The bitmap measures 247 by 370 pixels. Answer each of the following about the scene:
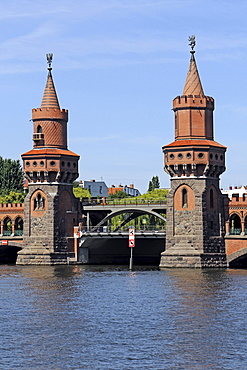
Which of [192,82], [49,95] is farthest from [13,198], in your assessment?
[192,82]

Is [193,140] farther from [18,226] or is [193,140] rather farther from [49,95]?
[18,226]

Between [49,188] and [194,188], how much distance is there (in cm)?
2186

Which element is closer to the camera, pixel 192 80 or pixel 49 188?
pixel 192 80

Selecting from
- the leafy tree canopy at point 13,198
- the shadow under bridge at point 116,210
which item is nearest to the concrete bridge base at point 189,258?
the shadow under bridge at point 116,210

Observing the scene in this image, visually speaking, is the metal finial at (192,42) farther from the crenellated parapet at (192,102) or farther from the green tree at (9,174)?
the green tree at (9,174)

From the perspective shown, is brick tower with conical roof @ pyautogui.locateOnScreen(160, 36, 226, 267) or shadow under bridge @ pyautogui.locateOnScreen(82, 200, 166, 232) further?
shadow under bridge @ pyautogui.locateOnScreen(82, 200, 166, 232)

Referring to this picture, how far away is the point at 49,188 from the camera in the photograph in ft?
406

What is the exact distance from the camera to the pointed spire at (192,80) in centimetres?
11600

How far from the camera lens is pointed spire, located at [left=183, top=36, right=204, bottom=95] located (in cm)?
11600

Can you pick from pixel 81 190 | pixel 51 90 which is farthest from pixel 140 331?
pixel 81 190

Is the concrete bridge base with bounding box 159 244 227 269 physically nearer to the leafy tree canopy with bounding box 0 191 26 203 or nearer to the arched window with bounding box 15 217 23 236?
the arched window with bounding box 15 217 23 236

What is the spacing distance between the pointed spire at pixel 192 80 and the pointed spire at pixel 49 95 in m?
20.2

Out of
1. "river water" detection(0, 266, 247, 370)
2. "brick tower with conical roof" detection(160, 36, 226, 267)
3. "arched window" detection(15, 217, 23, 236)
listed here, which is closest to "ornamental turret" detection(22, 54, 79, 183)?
"arched window" detection(15, 217, 23, 236)

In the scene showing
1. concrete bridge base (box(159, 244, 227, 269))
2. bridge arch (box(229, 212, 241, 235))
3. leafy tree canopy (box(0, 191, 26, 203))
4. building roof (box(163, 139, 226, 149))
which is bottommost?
concrete bridge base (box(159, 244, 227, 269))
